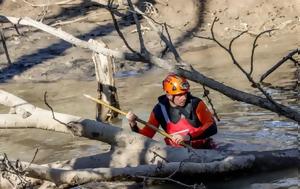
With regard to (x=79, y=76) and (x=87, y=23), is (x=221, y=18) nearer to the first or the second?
(x=87, y=23)

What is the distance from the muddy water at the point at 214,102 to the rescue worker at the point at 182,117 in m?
0.72

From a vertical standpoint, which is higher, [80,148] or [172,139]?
[172,139]

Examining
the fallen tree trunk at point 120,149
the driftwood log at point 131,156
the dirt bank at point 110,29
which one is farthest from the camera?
the dirt bank at point 110,29

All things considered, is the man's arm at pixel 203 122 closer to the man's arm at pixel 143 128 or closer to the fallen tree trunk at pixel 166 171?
the man's arm at pixel 143 128

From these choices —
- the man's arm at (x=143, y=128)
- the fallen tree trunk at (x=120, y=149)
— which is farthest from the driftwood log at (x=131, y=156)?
the man's arm at (x=143, y=128)

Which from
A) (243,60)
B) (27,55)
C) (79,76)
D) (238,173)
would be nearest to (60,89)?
(79,76)

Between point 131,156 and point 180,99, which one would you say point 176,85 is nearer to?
point 180,99

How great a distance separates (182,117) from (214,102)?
3.62 meters

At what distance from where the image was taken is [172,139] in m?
9.49

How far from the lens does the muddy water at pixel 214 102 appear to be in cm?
1128

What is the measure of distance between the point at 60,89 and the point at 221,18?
619cm

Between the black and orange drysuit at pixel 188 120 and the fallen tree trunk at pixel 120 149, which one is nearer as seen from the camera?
the fallen tree trunk at pixel 120 149

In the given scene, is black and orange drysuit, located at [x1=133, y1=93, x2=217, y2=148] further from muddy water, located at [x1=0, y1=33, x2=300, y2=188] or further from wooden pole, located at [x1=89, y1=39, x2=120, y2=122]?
wooden pole, located at [x1=89, y1=39, x2=120, y2=122]

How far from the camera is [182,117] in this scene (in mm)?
10086
